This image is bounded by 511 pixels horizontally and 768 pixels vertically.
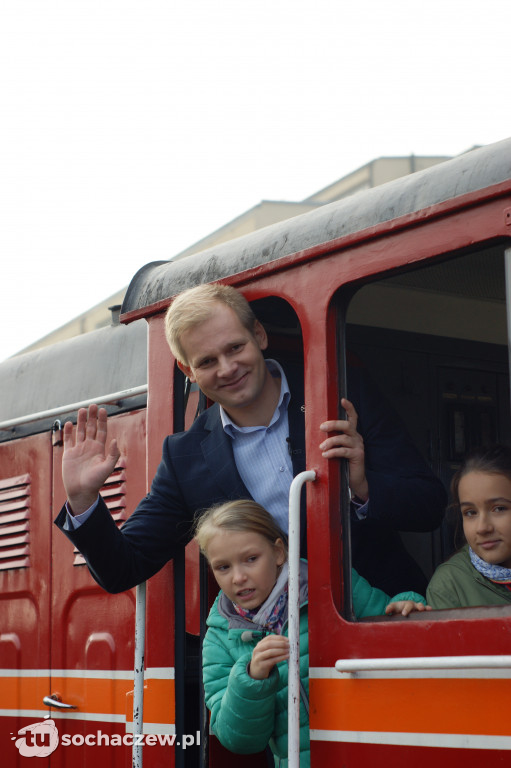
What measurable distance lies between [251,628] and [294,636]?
0.98 ft

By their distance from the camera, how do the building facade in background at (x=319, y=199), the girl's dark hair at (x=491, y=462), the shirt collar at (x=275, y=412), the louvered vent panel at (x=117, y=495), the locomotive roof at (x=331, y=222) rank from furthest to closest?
1. the building facade in background at (x=319, y=199)
2. the louvered vent panel at (x=117, y=495)
3. the shirt collar at (x=275, y=412)
4. the girl's dark hair at (x=491, y=462)
5. the locomotive roof at (x=331, y=222)

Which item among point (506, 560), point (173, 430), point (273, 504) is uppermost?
point (173, 430)

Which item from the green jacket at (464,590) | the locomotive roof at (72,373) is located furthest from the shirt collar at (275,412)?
the locomotive roof at (72,373)

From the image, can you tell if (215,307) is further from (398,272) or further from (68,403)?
(68,403)

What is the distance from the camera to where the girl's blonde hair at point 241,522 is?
270 cm

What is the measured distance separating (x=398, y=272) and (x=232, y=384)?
0.64 metres

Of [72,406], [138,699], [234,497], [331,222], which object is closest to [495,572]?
[234,497]

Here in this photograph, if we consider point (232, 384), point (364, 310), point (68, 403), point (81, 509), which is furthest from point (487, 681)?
point (68, 403)

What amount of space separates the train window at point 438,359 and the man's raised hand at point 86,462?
3.19ft

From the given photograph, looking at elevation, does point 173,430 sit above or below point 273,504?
above

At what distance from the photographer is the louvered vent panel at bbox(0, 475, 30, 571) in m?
4.63

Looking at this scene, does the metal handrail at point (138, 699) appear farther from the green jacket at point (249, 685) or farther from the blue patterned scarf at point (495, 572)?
the blue patterned scarf at point (495, 572)

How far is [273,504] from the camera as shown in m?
2.88

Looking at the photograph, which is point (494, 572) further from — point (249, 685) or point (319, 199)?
point (319, 199)
